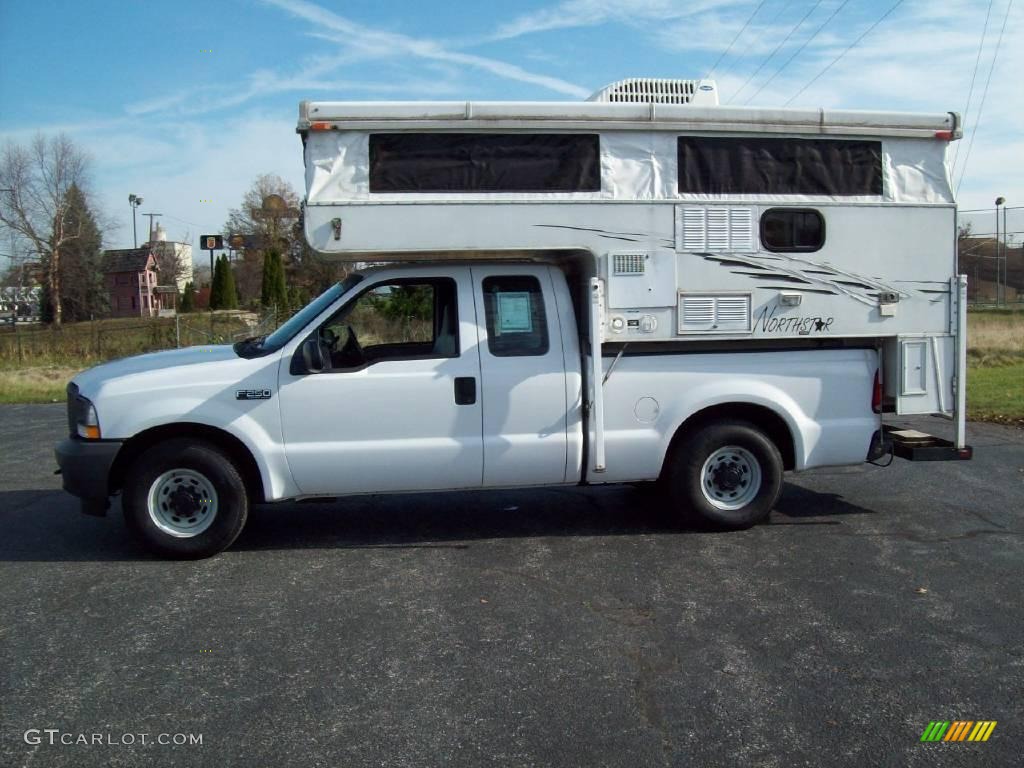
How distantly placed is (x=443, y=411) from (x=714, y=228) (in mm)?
2335

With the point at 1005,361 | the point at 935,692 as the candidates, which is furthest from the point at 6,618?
the point at 1005,361

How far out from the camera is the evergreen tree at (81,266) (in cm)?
5517

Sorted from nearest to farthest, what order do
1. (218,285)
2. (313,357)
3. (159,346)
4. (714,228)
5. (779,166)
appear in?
(313,357) < (714,228) < (779,166) < (159,346) < (218,285)

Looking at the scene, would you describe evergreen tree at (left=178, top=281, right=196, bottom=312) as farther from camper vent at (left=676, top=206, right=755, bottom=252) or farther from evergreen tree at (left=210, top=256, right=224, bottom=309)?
camper vent at (left=676, top=206, right=755, bottom=252)

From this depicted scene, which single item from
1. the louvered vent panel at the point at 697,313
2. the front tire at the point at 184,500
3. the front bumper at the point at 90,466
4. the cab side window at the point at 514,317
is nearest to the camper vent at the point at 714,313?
the louvered vent panel at the point at 697,313

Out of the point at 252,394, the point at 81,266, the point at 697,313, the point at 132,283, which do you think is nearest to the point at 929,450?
the point at 697,313

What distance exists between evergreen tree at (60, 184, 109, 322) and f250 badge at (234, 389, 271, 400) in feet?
180

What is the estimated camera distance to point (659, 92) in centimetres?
716

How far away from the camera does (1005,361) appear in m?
18.4

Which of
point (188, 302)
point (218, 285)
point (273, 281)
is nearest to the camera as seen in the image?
point (273, 281)

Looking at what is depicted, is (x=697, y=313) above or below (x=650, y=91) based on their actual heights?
below

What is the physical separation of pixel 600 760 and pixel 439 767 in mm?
632

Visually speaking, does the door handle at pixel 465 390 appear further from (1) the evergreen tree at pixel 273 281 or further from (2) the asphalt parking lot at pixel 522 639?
(1) the evergreen tree at pixel 273 281

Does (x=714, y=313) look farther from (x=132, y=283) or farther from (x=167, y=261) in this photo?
(x=167, y=261)
